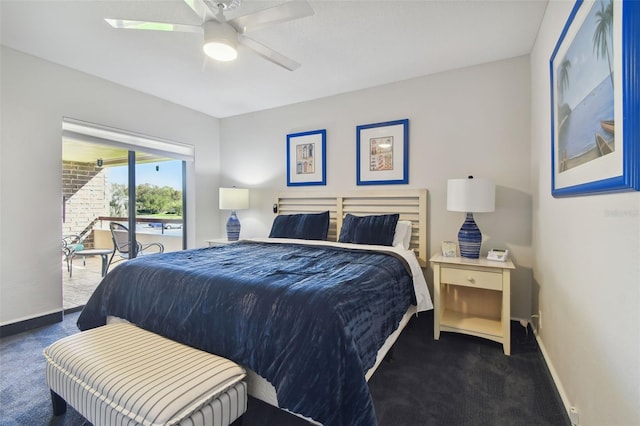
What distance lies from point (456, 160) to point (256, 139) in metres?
2.76

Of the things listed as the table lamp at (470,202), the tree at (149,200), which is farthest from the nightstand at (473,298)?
the tree at (149,200)

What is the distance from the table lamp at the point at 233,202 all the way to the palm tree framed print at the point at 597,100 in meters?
3.45

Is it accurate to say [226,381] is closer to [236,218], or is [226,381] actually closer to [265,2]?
[265,2]

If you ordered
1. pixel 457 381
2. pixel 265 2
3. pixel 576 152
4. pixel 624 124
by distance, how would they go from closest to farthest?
pixel 624 124, pixel 576 152, pixel 457 381, pixel 265 2

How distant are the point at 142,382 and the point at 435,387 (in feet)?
5.33

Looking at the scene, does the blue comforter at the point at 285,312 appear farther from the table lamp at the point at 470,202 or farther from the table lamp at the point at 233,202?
the table lamp at the point at 233,202

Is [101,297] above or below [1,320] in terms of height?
above

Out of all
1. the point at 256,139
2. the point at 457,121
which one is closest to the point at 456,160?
the point at 457,121

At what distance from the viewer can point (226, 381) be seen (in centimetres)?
128

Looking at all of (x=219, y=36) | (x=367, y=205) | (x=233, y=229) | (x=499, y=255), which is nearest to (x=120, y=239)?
(x=233, y=229)

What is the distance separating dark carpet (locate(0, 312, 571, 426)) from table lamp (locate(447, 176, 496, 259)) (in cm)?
80

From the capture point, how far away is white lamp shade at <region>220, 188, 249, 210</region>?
159 inches

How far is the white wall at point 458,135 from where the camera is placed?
8.76 feet

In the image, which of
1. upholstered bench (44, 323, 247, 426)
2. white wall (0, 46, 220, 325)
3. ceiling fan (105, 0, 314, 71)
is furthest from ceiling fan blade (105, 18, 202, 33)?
upholstered bench (44, 323, 247, 426)
